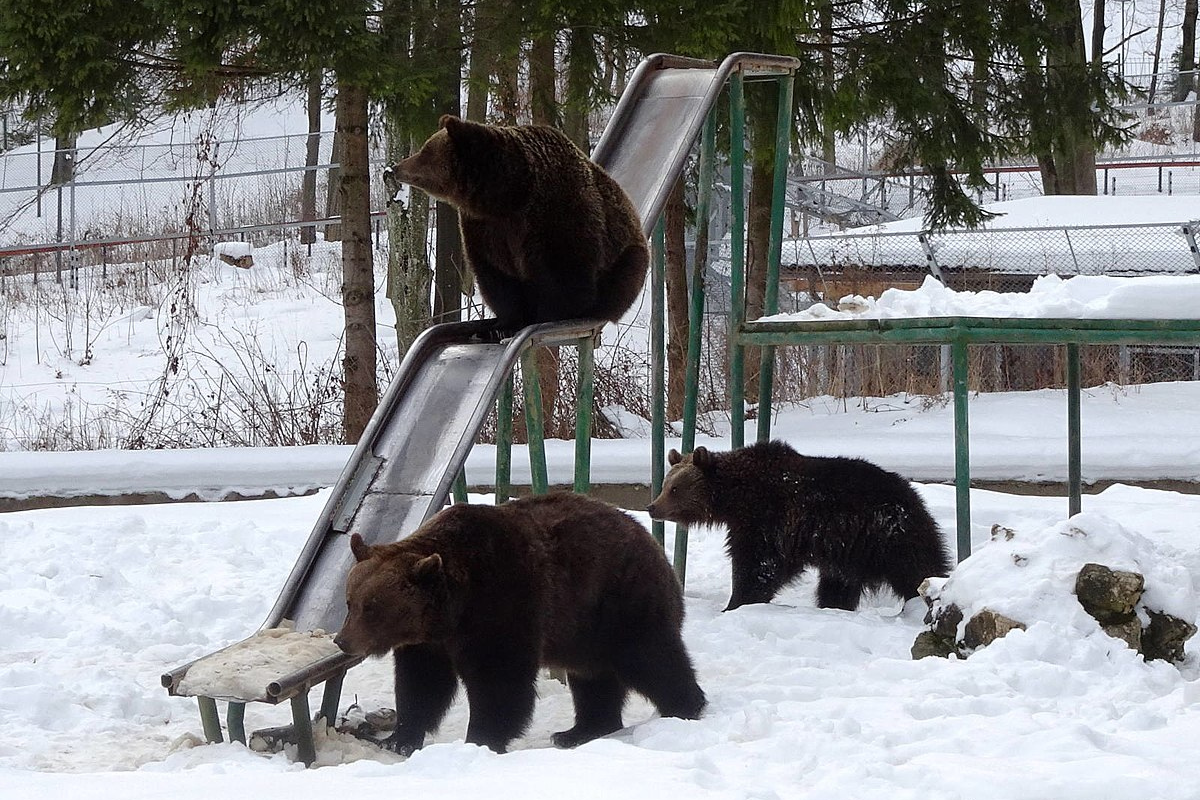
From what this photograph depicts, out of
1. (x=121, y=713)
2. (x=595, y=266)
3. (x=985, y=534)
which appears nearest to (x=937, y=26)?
(x=985, y=534)

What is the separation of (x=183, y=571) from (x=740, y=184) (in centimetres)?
387

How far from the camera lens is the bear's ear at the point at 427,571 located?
4.30 metres

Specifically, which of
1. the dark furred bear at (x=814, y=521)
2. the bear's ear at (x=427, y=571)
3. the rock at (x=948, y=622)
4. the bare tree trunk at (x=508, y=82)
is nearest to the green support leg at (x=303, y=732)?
the bear's ear at (x=427, y=571)

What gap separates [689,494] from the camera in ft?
23.4

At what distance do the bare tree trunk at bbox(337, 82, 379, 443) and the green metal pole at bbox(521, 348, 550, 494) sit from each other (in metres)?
5.42

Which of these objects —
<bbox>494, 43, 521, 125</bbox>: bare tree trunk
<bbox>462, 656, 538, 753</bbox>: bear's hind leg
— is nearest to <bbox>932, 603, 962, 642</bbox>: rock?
<bbox>462, 656, 538, 753</bbox>: bear's hind leg

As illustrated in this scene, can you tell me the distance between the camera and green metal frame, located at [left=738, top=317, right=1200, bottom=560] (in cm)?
638

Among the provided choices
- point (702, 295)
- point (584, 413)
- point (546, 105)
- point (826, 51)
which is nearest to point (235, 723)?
point (584, 413)

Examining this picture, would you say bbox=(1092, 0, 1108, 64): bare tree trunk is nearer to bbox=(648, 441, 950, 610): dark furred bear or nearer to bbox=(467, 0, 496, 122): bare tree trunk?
bbox=(467, 0, 496, 122): bare tree trunk

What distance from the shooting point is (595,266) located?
603 centimetres

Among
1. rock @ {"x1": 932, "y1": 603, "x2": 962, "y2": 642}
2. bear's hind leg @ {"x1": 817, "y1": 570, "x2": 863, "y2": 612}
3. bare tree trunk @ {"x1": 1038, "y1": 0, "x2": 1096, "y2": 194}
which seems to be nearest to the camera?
rock @ {"x1": 932, "y1": 603, "x2": 962, "y2": 642}

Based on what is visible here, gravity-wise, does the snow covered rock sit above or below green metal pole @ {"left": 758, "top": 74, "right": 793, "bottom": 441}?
below

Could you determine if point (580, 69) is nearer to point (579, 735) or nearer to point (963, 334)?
point (963, 334)

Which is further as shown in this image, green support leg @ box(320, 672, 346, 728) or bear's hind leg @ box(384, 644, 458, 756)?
green support leg @ box(320, 672, 346, 728)
